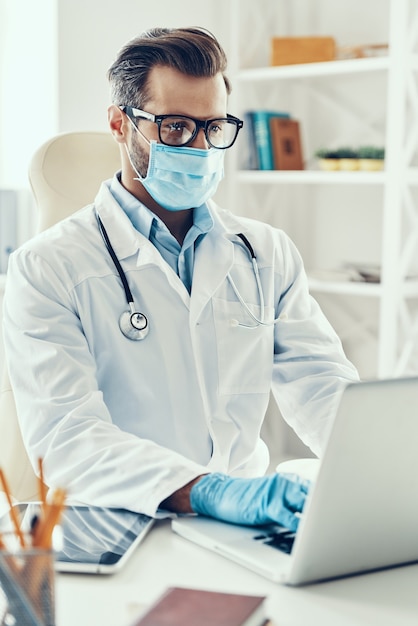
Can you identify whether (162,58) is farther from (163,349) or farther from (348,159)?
(348,159)

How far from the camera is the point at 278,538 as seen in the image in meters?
1.09

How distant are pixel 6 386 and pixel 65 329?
35 centimetres

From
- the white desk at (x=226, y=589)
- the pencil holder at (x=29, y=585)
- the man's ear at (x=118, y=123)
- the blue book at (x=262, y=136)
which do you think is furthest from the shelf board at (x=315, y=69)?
the pencil holder at (x=29, y=585)

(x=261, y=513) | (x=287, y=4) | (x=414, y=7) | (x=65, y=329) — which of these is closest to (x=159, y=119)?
(x=65, y=329)

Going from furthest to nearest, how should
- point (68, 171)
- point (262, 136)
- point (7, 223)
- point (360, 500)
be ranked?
1. point (262, 136)
2. point (7, 223)
3. point (68, 171)
4. point (360, 500)

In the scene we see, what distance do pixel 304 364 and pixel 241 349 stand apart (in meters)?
0.12

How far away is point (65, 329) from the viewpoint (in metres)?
1.52

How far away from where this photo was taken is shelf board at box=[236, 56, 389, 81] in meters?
3.04

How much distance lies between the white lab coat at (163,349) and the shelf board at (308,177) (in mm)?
1286

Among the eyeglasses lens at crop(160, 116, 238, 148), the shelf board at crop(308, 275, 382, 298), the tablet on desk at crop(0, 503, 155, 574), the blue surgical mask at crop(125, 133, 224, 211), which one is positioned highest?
the eyeglasses lens at crop(160, 116, 238, 148)

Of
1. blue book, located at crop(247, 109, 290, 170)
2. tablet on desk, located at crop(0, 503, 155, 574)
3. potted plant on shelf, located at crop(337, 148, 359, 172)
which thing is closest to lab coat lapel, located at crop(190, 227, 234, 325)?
tablet on desk, located at crop(0, 503, 155, 574)

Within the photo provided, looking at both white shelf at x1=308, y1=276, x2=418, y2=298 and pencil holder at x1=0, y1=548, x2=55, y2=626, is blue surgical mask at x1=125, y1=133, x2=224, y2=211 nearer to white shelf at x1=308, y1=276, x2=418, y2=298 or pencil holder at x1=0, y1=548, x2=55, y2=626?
pencil holder at x1=0, y1=548, x2=55, y2=626

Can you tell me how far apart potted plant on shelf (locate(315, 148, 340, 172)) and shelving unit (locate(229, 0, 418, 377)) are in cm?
5

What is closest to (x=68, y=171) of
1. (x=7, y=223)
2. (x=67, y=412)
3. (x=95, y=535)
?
(x=67, y=412)
